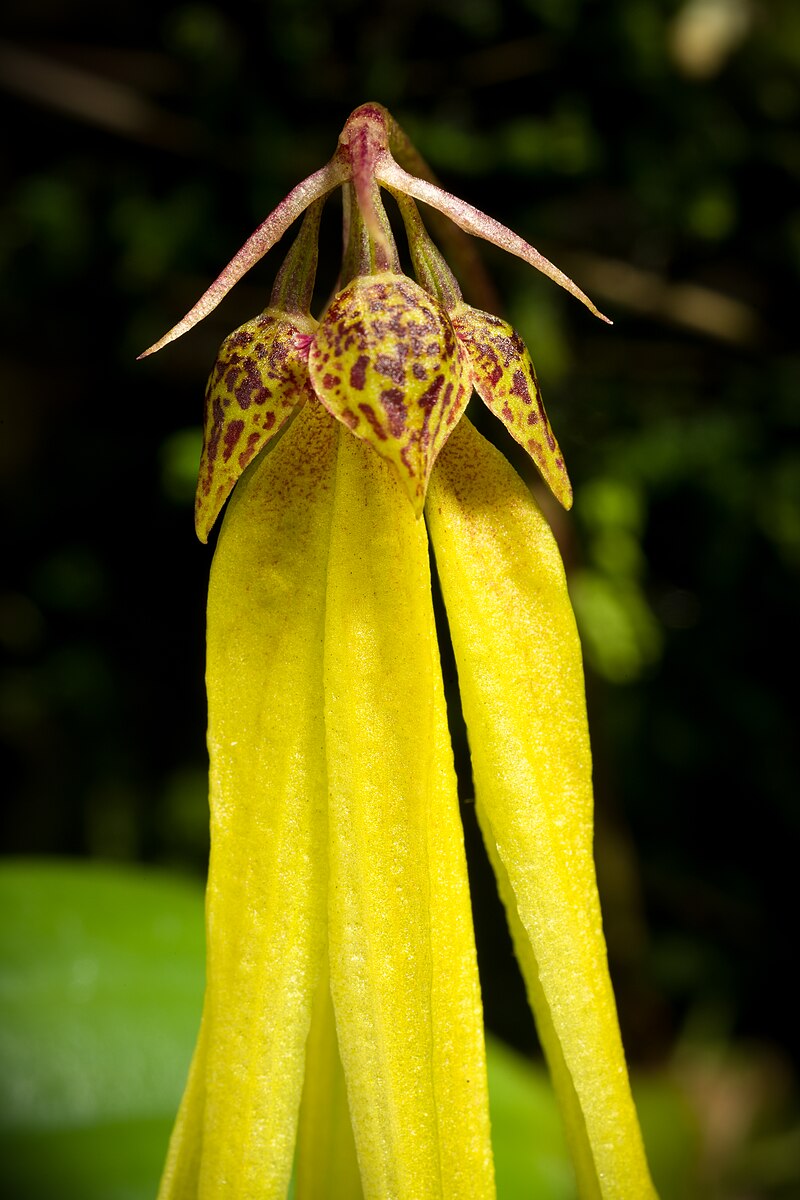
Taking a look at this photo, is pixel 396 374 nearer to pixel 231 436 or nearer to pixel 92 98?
pixel 231 436

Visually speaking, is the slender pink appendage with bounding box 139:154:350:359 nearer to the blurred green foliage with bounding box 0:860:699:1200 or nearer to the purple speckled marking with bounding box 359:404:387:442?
the purple speckled marking with bounding box 359:404:387:442

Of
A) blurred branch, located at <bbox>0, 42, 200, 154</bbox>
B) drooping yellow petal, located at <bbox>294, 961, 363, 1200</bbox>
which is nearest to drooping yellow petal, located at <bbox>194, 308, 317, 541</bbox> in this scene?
drooping yellow petal, located at <bbox>294, 961, 363, 1200</bbox>

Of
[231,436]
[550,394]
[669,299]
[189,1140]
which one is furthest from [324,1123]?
[669,299]

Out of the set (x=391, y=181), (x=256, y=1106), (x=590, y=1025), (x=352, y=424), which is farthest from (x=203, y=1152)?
(x=391, y=181)

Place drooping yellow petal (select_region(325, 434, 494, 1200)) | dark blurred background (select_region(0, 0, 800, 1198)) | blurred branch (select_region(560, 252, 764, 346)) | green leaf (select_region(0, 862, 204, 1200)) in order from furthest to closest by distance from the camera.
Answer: blurred branch (select_region(560, 252, 764, 346))
dark blurred background (select_region(0, 0, 800, 1198))
green leaf (select_region(0, 862, 204, 1200))
drooping yellow petal (select_region(325, 434, 494, 1200))

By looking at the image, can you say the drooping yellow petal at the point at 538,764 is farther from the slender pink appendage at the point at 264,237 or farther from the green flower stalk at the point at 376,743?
the slender pink appendage at the point at 264,237

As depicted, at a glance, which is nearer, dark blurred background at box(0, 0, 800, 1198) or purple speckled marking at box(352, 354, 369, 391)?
purple speckled marking at box(352, 354, 369, 391)

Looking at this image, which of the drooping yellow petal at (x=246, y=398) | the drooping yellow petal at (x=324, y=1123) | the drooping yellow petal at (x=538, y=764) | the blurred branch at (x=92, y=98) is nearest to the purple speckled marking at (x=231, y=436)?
the drooping yellow petal at (x=246, y=398)
